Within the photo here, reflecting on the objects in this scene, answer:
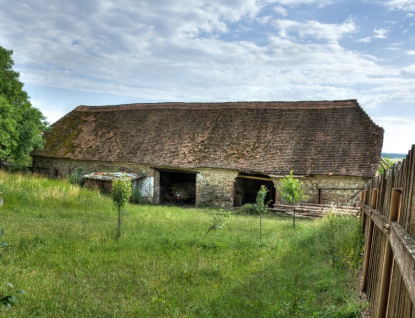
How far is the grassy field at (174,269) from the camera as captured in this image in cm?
551

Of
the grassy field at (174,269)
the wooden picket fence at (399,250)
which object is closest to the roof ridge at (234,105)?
the grassy field at (174,269)

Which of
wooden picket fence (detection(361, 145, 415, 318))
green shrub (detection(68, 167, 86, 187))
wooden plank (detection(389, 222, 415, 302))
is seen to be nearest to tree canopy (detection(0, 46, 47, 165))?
green shrub (detection(68, 167, 86, 187))

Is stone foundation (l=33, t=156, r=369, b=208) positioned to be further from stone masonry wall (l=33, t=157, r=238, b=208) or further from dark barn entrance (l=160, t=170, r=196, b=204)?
dark barn entrance (l=160, t=170, r=196, b=204)

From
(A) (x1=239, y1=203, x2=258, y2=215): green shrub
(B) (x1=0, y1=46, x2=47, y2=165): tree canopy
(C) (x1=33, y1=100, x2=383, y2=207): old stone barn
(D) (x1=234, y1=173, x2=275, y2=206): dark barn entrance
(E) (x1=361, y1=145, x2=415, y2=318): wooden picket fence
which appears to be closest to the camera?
(E) (x1=361, y1=145, x2=415, y2=318): wooden picket fence

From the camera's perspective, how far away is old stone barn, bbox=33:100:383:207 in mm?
17906

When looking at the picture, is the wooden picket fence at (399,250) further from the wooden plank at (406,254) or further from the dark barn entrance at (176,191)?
the dark barn entrance at (176,191)

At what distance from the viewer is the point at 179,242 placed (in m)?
9.59

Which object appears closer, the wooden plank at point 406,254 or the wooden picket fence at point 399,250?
the wooden plank at point 406,254

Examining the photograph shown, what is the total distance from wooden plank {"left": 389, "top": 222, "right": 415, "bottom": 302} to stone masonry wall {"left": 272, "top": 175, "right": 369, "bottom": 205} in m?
15.3

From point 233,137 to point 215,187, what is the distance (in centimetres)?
364

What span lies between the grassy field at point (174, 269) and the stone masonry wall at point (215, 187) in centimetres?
710

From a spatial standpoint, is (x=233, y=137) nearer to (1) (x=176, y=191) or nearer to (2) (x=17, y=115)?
(1) (x=176, y=191)

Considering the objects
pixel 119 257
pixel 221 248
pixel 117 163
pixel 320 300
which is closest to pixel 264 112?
pixel 117 163

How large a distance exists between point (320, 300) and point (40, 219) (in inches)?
404
